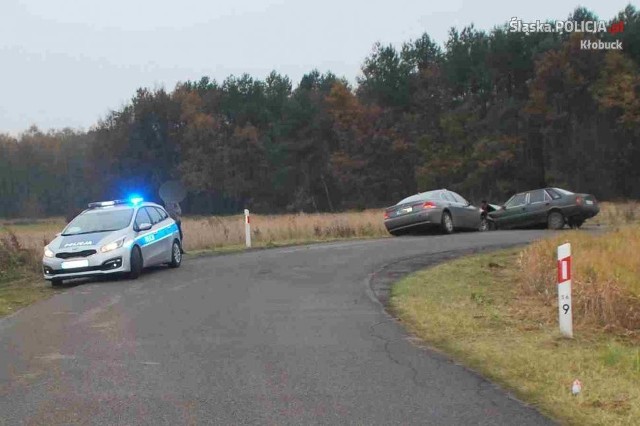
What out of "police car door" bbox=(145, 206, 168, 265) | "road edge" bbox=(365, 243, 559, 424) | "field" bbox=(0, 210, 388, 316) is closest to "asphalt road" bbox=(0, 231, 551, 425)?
"road edge" bbox=(365, 243, 559, 424)

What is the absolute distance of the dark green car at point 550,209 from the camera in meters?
25.7

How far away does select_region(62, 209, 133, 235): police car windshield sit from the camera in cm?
1608

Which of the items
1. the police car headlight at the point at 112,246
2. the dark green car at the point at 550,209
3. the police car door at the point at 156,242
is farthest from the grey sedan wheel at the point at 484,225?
the police car headlight at the point at 112,246

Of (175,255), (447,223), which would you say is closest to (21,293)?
(175,255)

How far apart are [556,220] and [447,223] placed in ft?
12.8

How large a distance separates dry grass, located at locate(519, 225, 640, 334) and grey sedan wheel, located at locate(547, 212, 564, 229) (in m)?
9.77

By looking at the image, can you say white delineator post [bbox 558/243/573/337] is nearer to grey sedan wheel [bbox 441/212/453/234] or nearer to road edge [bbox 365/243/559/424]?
road edge [bbox 365/243/559/424]

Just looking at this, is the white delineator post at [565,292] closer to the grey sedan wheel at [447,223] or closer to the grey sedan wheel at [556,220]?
the grey sedan wheel at [447,223]

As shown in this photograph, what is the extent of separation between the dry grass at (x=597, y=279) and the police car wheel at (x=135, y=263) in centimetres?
759

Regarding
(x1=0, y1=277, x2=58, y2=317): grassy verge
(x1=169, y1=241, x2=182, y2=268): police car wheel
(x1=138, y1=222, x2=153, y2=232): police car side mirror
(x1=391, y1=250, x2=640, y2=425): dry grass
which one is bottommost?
(x1=391, y1=250, x2=640, y2=425): dry grass

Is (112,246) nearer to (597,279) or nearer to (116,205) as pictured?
(116,205)

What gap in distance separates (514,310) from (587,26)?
5222 cm

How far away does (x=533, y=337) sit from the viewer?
8523 millimetres

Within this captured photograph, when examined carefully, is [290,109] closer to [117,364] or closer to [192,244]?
[192,244]
